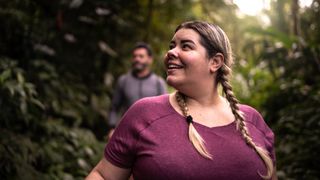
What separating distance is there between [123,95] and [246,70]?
572 cm

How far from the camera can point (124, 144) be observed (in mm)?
1713

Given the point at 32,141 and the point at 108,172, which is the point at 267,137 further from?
the point at 32,141

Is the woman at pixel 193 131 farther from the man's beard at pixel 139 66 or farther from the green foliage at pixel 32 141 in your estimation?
the man's beard at pixel 139 66

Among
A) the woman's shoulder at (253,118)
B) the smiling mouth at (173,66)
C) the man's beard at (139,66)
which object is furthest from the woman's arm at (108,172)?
the man's beard at (139,66)

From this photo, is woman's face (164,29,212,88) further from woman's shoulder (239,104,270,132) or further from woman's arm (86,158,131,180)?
woman's arm (86,158,131,180)

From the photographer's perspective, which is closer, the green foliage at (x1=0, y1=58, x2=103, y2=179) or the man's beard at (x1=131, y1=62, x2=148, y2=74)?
the green foliage at (x1=0, y1=58, x2=103, y2=179)

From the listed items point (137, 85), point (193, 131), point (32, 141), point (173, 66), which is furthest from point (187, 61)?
point (32, 141)

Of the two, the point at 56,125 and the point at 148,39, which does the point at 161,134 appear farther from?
the point at 148,39

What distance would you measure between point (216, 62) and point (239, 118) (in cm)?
27

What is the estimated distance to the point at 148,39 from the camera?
8.96 m

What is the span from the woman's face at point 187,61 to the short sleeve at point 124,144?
0.74 ft

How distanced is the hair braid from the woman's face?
0.51ft

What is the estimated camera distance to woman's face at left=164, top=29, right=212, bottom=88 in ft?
5.81

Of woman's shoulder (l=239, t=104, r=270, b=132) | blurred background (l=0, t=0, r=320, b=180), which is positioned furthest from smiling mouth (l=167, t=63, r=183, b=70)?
blurred background (l=0, t=0, r=320, b=180)
